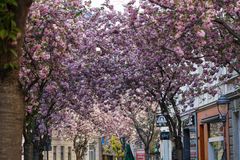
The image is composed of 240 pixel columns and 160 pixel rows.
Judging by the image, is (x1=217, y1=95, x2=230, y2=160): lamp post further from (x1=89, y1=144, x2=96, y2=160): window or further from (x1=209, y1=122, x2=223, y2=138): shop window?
(x1=89, y1=144, x2=96, y2=160): window

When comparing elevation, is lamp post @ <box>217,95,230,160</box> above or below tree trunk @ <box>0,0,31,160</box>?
above

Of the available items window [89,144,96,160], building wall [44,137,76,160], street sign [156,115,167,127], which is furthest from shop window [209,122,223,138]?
window [89,144,96,160]

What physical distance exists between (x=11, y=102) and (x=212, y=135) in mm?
22701

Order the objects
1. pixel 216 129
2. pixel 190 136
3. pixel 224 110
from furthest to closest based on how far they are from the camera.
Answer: pixel 190 136, pixel 216 129, pixel 224 110

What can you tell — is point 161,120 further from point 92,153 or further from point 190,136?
point 92,153

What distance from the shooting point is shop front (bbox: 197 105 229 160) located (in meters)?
25.6

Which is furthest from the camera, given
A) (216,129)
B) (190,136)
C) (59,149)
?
(59,149)

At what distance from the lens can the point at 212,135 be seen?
29094 mm

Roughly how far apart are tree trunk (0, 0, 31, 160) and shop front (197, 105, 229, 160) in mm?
17720

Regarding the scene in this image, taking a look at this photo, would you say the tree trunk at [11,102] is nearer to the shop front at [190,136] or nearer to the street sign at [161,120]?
the street sign at [161,120]

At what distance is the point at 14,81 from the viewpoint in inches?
290

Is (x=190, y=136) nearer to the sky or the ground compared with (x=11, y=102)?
nearer to the sky

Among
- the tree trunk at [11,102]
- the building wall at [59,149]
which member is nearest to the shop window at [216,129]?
the tree trunk at [11,102]

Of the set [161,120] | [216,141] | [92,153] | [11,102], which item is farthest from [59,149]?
[11,102]
